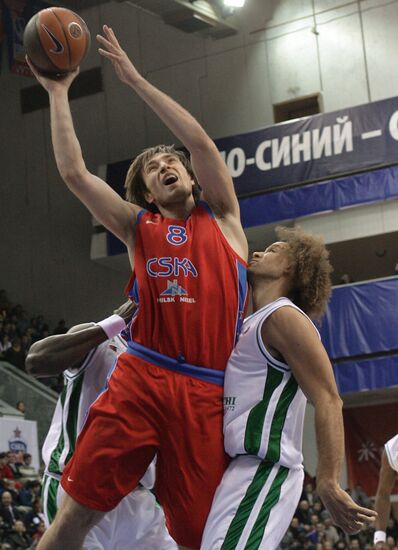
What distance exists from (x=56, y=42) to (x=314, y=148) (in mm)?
16786

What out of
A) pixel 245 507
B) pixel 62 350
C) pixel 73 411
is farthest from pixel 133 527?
pixel 245 507

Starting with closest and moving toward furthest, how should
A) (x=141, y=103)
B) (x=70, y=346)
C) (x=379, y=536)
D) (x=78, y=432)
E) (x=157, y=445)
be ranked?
1. (x=157, y=445)
2. (x=70, y=346)
3. (x=78, y=432)
4. (x=379, y=536)
5. (x=141, y=103)

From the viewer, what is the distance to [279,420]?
4.13 m

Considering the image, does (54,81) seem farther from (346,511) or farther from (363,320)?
(363,320)

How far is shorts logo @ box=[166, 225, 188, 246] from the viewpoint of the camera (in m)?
4.29

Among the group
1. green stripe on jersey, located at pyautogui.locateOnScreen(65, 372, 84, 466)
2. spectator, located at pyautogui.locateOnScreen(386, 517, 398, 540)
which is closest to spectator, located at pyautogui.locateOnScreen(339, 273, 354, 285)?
spectator, located at pyautogui.locateOnScreen(386, 517, 398, 540)

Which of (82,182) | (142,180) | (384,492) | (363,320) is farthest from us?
(363,320)

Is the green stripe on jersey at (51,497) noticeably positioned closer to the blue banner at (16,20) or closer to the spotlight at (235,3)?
the spotlight at (235,3)

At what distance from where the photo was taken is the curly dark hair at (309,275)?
14.8 feet

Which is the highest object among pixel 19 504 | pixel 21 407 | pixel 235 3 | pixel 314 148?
pixel 235 3

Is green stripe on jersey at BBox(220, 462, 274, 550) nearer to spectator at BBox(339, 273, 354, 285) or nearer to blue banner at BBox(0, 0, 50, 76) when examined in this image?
spectator at BBox(339, 273, 354, 285)

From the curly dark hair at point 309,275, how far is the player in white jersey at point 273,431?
0.23 meters

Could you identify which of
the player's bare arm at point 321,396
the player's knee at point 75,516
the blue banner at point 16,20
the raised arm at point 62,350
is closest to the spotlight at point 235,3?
the blue banner at point 16,20

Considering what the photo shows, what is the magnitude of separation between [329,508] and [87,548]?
1707 mm
